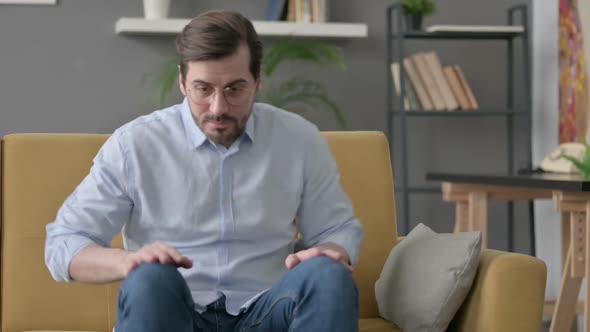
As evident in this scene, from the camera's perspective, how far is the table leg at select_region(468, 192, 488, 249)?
4074 mm

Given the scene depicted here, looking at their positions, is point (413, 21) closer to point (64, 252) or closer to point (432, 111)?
point (432, 111)

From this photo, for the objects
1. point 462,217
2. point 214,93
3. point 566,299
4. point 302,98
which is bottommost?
point 566,299

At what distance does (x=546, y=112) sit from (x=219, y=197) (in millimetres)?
3019

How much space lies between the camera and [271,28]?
183 inches

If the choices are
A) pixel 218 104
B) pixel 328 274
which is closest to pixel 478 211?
pixel 218 104

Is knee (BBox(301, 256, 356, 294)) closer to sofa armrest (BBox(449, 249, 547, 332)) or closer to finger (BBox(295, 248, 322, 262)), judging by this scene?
finger (BBox(295, 248, 322, 262))

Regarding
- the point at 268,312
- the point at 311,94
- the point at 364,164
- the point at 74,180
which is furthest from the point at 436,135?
the point at 268,312

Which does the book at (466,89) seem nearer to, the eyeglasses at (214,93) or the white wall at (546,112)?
the white wall at (546,112)

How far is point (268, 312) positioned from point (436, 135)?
3.12 meters

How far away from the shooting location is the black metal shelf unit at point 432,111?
→ 15.3ft

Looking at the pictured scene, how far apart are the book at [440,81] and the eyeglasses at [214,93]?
268 centimetres

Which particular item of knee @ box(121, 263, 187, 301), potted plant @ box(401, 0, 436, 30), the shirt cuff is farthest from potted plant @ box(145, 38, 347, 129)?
knee @ box(121, 263, 187, 301)

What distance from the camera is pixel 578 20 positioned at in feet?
14.7

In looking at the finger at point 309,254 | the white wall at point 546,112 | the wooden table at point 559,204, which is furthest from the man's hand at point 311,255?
the white wall at point 546,112
